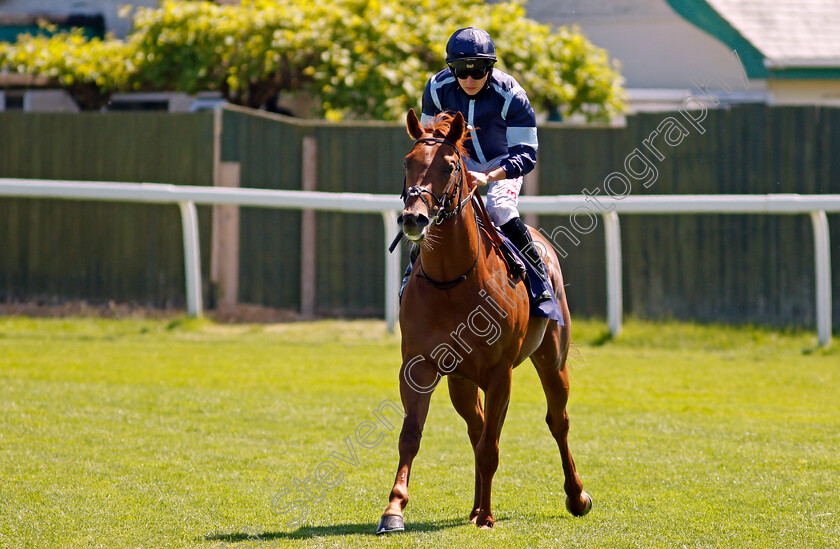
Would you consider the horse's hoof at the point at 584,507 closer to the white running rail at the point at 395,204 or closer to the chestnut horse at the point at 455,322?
the chestnut horse at the point at 455,322

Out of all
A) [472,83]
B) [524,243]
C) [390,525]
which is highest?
[472,83]

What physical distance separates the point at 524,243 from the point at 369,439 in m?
1.99

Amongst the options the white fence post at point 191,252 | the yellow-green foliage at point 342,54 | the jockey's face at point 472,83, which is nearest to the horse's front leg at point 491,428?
the jockey's face at point 472,83

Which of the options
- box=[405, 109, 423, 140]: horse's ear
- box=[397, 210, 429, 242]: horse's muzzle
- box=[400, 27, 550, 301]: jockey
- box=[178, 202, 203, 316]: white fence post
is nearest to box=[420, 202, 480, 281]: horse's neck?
box=[400, 27, 550, 301]: jockey

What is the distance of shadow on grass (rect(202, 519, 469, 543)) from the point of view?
15.5 feet

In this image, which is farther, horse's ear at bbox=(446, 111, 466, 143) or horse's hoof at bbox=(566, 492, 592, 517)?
horse's hoof at bbox=(566, 492, 592, 517)

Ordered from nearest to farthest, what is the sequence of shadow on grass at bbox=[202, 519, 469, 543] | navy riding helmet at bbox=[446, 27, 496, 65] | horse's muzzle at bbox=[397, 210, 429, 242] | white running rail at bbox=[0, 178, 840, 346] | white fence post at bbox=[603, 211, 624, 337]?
1. horse's muzzle at bbox=[397, 210, 429, 242]
2. shadow on grass at bbox=[202, 519, 469, 543]
3. navy riding helmet at bbox=[446, 27, 496, 65]
4. white running rail at bbox=[0, 178, 840, 346]
5. white fence post at bbox=[603, 211, 624, 337]

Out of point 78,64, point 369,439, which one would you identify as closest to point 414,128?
point 369,439

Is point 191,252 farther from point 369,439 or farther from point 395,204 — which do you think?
point 369,439

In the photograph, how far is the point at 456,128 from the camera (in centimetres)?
483

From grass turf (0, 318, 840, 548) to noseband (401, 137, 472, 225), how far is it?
1.45m

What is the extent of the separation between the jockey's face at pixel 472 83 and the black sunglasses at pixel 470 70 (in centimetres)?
1

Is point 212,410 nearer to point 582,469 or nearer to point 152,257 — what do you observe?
point 582,469

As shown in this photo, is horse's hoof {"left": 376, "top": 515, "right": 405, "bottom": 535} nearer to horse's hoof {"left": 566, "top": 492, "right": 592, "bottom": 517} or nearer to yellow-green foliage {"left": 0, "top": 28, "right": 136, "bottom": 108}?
horse's hoof {"left": 566, "top": 492, "right": 592, "bottom": 517}
